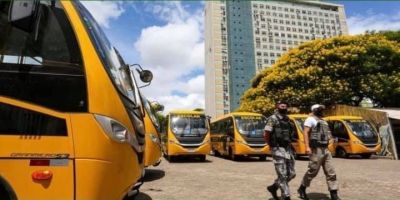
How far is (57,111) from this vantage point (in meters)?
3.56

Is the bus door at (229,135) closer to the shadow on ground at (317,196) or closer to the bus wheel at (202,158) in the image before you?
the bus wheel at (202,158)

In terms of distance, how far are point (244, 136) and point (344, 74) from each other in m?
14.0

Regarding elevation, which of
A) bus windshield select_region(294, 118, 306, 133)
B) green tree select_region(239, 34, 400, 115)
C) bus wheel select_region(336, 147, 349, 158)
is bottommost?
bus wheel select_region(336, 147, 349, 158)

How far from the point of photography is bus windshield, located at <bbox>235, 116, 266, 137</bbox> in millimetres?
17531

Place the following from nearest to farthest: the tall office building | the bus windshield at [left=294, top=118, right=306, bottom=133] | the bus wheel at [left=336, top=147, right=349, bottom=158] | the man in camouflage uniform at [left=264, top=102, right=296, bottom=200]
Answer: the man in camouflage uniform at [left=264, top=102, right=296, bottom=200]
the bus windshield at [left=294, top=118, right=306, bottom=133]
the bus wheel at [left=336, top=147, right=349, bottom=158]
the tall office building

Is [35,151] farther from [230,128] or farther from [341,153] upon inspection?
[341,153]

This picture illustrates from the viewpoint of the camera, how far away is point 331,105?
88.9 ft

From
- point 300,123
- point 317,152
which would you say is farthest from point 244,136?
point 317,152

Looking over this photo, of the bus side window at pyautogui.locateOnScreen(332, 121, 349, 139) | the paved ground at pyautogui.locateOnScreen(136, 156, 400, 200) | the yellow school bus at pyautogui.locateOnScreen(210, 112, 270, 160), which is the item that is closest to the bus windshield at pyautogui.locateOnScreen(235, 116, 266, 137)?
the yellow school bus at pyautogui.locateOnScreen(210, 112, 270, 160)

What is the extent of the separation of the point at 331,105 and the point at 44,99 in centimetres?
2592

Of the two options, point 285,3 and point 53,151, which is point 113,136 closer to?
point 53,151

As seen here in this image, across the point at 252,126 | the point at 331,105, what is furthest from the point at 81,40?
the point at 331,105

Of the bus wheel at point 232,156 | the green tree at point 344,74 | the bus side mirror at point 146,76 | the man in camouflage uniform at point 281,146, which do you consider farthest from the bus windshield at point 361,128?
the bus side mirror at point 146,76

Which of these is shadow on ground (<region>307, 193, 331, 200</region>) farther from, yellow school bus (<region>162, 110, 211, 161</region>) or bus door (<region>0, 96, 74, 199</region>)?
yellow school bus (<region>162, 110, 211, 161</region>)
